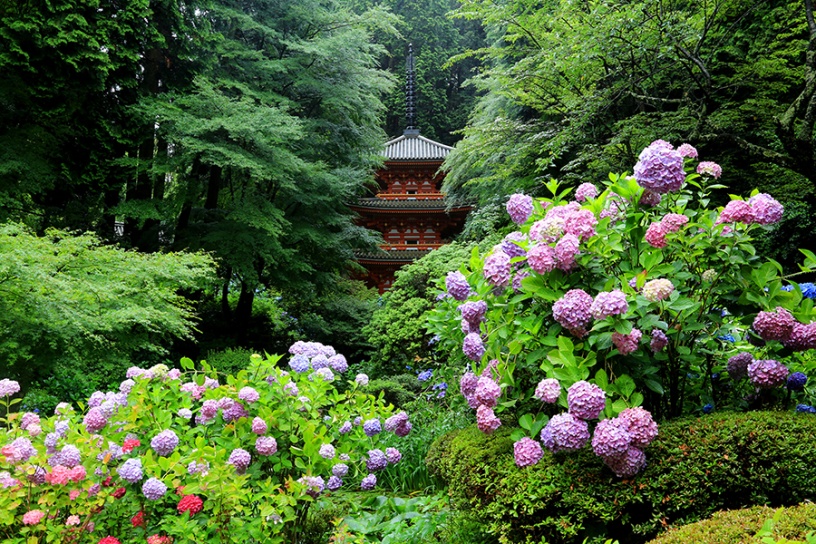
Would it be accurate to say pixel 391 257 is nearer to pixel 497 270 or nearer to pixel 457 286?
pixel 457 286

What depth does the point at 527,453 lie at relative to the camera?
6.49 ft

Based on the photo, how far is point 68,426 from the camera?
2.18 meters

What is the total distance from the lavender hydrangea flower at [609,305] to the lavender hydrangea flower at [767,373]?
0.70 metres

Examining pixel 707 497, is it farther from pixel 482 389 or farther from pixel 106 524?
pixel 106 524

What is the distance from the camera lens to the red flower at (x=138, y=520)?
78.1 inches

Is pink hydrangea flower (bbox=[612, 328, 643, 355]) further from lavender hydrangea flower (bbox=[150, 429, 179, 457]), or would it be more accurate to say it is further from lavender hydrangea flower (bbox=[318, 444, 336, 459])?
lavender hydrangea flower (bbox=[150, 429, 179, 457])

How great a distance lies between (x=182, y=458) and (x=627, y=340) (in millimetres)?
1595

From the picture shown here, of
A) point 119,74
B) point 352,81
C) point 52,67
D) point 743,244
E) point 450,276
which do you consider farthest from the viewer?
point 352,81

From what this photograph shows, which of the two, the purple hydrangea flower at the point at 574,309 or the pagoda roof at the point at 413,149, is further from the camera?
the pagoda roof at the point at 413,149

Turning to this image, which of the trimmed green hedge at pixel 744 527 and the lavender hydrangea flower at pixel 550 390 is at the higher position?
the lavender hydrangea flower at pixel 550 390

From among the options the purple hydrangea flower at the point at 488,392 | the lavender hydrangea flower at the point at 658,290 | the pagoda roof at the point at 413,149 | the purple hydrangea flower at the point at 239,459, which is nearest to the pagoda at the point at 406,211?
the pagoda roof at the point at 413,149

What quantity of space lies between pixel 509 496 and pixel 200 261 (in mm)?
4917

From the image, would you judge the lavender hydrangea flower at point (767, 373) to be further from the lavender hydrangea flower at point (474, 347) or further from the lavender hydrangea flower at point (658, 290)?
the lavender hydrangea flower at point (474, 347)

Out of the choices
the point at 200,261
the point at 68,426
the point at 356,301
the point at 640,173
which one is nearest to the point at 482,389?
the point at 640,173
